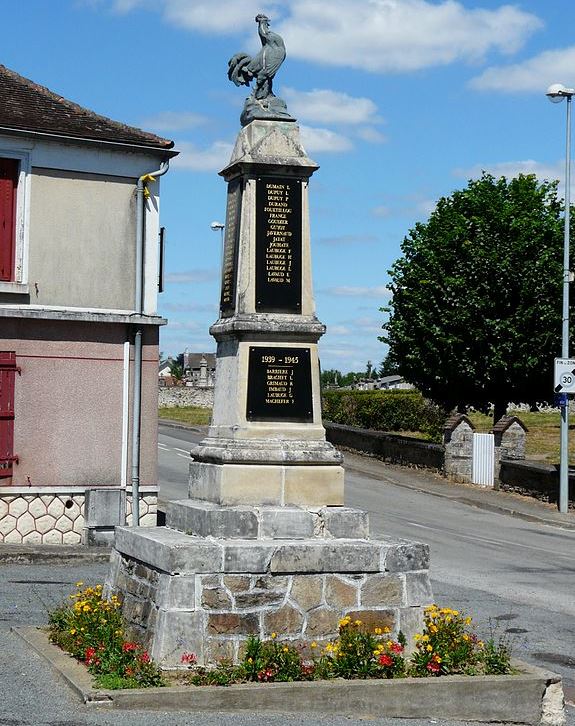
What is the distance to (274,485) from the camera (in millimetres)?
9570

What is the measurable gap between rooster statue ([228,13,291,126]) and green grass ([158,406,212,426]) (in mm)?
41814

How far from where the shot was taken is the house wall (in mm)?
17750

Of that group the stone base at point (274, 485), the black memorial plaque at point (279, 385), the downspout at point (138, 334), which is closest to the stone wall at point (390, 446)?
the downspout at point (138, 334)

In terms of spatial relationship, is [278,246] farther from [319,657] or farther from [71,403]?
[71,403]

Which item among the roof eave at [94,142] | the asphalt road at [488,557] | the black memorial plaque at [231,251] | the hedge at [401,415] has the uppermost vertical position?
the roof eave at [94,142]

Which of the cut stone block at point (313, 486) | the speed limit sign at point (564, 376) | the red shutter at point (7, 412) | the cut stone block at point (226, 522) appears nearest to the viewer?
the cut stone block at point (226, 522)

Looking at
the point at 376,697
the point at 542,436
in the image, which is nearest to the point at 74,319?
the point at 376,697

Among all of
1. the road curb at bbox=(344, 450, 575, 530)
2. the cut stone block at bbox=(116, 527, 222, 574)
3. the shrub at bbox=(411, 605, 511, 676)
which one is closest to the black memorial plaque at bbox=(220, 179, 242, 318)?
the cut stone block at bbox=(116, 527, 222, 574)

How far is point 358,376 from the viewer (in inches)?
5733

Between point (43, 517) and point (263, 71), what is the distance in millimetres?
9387

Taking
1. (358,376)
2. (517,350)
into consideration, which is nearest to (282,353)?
(517,350)

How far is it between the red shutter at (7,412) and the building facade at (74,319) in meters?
0.02

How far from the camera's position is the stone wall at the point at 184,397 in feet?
236

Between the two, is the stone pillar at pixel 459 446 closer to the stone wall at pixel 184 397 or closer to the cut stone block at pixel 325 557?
the cut stone block at pixel 325 557
